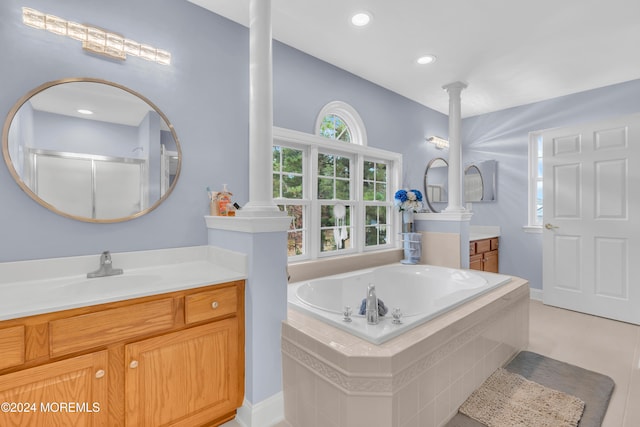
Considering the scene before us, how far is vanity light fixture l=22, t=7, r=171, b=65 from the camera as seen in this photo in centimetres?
154

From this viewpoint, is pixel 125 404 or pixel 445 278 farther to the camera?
pixel 445 278

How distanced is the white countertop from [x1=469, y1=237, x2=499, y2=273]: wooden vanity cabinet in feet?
9.95

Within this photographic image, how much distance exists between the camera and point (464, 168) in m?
A: 4.50

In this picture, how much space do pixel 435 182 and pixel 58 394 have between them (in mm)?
4052

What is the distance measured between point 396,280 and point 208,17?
105 inches

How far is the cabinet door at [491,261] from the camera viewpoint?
154 inches

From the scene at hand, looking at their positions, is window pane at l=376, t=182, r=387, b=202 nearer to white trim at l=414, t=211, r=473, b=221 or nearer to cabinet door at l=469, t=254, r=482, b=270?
white trim at l=414, t=211, r=473, b=221

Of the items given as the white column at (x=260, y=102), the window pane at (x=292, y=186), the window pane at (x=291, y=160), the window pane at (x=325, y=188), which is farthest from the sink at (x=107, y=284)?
the window pane at (x=325, y=188)

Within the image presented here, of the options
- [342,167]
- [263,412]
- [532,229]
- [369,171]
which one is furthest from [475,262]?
[263,412]

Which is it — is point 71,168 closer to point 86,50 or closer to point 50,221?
point 50,221

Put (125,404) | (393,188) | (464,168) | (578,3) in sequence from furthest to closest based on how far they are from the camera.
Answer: (464,168) → (393,188) → (578,3) → (125,404)

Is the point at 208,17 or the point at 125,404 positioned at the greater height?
the point at 208,17

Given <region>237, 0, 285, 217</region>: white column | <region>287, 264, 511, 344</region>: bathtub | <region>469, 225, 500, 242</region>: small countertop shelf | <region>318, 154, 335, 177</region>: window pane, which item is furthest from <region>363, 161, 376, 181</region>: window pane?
<region>469, 225, 500, 242</region>: small countertop shelf

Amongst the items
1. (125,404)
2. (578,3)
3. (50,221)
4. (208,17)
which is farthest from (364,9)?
(125,404)
